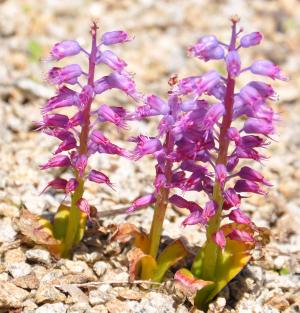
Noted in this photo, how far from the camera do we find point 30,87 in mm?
7062

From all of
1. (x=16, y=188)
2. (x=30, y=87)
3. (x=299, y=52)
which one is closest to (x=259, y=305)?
(x=16, y=188)

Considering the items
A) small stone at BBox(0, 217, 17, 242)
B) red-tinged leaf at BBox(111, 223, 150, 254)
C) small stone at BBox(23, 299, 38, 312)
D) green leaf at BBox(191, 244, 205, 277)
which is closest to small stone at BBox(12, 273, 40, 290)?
small stone at BBox(23, 299, 38, 312)

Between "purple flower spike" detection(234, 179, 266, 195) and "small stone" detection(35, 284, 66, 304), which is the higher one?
"purple flower spike" detection(234, 179, 266, 195)

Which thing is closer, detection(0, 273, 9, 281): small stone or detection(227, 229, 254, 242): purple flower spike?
detection(227, 229, 254, 242): purple flower spike

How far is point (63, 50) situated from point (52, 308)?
1497 millimetres

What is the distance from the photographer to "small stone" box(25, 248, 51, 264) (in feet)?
15.6

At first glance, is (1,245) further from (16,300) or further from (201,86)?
(201,86)

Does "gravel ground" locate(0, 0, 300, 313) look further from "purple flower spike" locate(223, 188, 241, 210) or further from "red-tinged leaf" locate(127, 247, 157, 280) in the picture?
"purple flower spike" locate(223, 188, 241, 210)

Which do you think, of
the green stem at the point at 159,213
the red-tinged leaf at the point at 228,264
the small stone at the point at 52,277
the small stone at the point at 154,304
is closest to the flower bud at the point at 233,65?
the green stem at the point at 159,213

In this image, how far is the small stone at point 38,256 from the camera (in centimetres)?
475

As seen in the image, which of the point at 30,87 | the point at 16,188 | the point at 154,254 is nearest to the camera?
the point at 154,254

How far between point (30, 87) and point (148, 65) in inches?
64.7

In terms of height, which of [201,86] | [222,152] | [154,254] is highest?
[201,86]

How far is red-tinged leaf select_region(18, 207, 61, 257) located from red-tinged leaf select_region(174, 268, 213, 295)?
0.83 m
